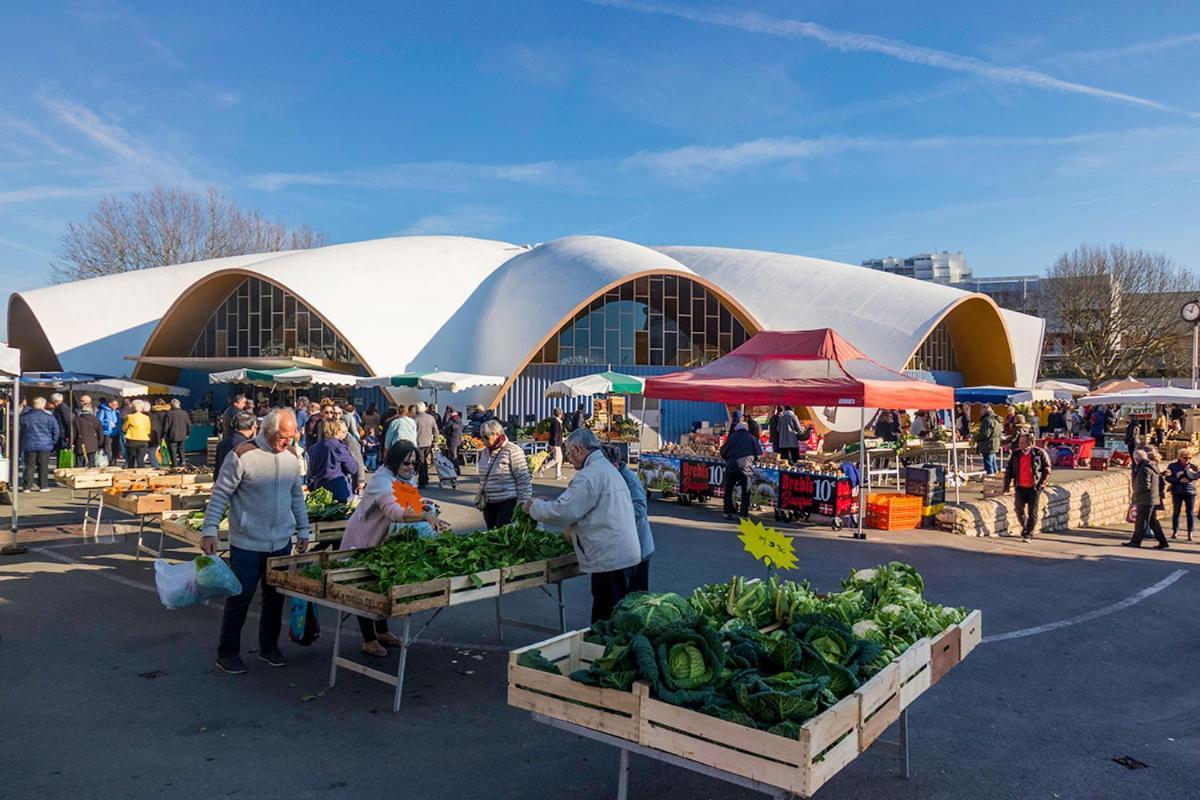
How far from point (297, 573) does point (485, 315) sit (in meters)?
23.9

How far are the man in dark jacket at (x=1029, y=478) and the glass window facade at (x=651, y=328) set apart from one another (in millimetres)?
16975

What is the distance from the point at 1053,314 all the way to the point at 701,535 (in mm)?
47766

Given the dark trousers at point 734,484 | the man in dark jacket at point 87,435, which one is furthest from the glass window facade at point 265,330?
the dark trousers at point 734,484

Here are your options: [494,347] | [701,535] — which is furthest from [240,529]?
[494,347]

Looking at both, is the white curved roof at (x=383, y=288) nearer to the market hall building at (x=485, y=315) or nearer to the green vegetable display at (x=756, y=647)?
the market hall building at (x=485, y=315)

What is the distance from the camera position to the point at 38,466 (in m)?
15.4

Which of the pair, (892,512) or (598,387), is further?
(598,387)

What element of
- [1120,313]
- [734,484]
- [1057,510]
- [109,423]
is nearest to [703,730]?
[734,484]

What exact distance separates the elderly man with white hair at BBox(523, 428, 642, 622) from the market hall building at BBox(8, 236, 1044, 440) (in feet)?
68.9

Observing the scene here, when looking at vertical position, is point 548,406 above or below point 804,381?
below

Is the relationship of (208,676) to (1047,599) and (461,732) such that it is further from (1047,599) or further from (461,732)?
(1047,599)

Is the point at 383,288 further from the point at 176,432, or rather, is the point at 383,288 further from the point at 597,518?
the point at 597,518

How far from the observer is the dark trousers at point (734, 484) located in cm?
1346

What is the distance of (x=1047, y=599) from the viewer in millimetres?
8641
